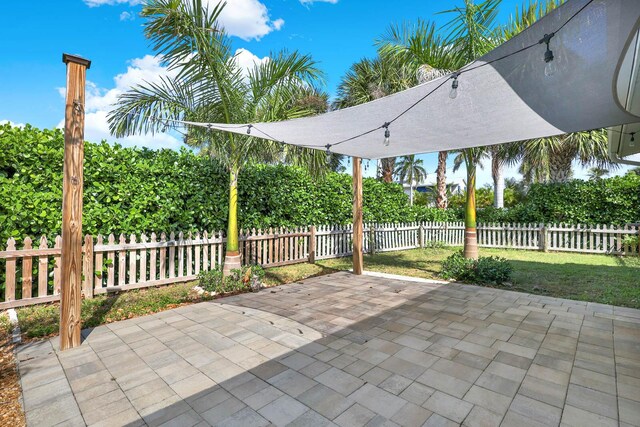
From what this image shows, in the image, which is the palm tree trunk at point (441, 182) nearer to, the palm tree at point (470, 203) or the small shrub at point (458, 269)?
the palm tree at point (470, 203)

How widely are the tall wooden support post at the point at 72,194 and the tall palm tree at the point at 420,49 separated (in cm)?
477

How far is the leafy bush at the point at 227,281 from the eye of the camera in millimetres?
4443

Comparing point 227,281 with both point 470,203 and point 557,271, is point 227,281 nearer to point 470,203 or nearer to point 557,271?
point 470,203

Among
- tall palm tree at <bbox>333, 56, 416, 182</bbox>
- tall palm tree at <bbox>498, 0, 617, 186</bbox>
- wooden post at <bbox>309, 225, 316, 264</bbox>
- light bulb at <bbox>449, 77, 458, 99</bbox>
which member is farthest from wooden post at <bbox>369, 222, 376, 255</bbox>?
light bulb at <bbox>449, 77, 458, 99</bbox>

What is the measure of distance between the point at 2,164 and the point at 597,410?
589 centimetres

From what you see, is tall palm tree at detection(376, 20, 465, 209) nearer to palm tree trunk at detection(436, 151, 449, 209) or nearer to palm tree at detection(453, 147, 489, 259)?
palm tree at detection(453, 147, 489, 259)

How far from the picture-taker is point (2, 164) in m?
3.53

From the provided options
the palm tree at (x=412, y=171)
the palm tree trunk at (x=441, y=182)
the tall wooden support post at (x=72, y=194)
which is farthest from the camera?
the palm tree at (x=412, y=171)

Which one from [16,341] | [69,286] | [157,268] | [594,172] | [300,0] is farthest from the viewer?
[594,172]

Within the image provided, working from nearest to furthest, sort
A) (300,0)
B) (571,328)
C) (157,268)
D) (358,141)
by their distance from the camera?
1. (571,328)
2. (358,141)
3. (157,268)
4. (300,0)

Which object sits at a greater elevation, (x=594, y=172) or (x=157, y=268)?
(x=594, y=172)

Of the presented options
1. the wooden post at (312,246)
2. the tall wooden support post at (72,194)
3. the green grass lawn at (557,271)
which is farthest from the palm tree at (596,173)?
the tall wooden support post at (72,194)

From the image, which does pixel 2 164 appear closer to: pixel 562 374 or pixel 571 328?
pixel 562 374

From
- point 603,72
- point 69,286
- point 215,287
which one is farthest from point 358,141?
point 69,286
